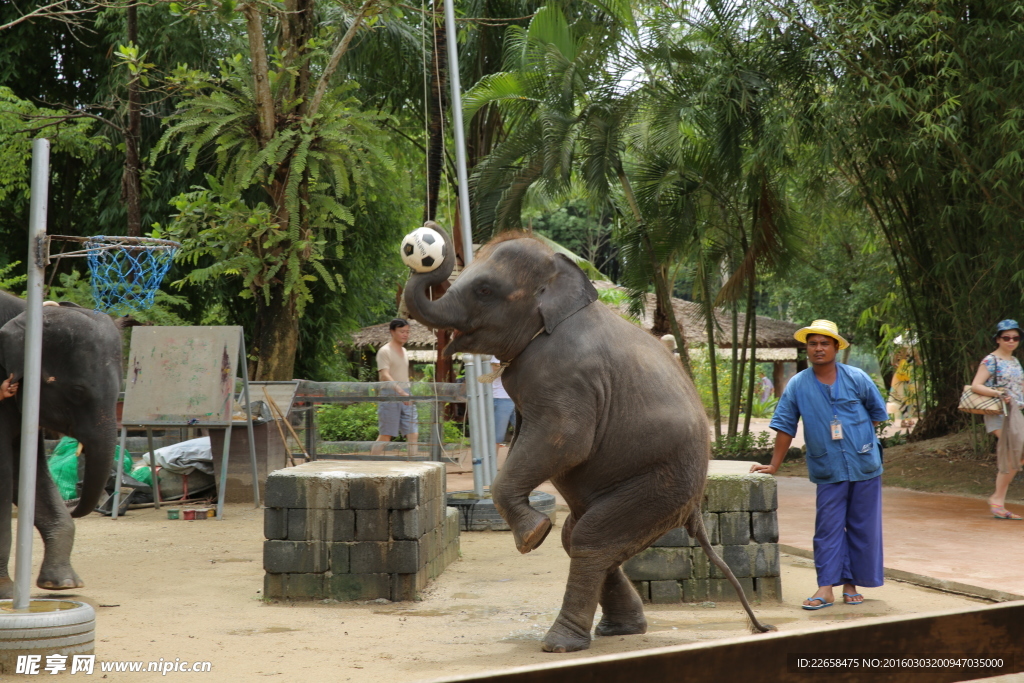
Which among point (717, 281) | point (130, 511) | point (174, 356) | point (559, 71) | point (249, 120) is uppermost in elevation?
point (559, 71)

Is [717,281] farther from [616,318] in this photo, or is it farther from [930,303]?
[616,318]

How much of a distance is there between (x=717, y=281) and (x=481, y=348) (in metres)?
12.7

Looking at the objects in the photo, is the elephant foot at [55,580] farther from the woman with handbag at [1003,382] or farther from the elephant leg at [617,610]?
the woman with handbag at [1003,382]

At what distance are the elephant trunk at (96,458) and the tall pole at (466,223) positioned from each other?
10.1ft

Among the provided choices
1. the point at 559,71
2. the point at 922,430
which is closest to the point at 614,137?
the point at 559,71

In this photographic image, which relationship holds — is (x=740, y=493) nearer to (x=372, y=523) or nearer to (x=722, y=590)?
(x=722, y=590)

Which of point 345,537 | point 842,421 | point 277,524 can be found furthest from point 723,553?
point 277,524

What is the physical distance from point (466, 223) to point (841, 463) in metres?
3.70

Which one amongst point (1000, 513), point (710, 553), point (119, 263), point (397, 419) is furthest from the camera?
point (397, 419)

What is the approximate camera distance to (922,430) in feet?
45.4

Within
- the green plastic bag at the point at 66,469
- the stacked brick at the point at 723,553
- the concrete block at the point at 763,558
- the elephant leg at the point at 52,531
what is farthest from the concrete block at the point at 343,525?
the green plastic bag at the point at 66,469

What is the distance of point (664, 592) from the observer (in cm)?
565

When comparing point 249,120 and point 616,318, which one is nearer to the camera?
point 616,318

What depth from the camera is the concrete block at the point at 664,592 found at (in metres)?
5.65
